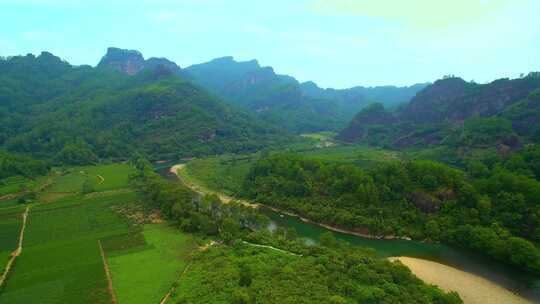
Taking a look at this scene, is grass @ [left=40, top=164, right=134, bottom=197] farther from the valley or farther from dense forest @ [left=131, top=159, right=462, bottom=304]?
the valley

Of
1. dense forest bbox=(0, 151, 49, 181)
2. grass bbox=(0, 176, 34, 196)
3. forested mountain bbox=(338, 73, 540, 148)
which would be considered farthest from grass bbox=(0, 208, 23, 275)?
forested mountain bbox=(338, 73, 540, 148)

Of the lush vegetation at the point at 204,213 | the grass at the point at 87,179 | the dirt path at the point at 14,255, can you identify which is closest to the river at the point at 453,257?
the lush vegetation at the point at 204,213

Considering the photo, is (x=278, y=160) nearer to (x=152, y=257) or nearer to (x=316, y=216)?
(x=316, y=216)

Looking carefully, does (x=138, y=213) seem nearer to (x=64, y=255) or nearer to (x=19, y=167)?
(x=64, y=255)

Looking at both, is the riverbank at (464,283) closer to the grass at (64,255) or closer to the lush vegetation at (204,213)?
the lush vegetation at (204,213)

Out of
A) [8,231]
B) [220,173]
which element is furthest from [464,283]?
[220,173]
